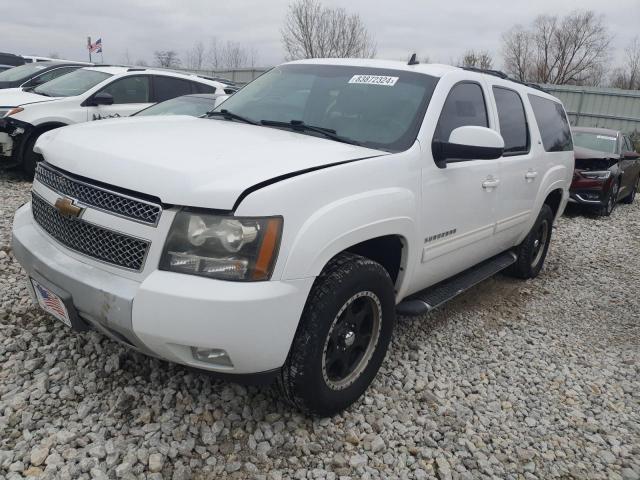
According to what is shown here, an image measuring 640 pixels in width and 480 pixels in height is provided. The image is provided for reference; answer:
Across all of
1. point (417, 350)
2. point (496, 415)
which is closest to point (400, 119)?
point (417, 350)

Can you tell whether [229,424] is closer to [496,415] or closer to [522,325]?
[496,415]

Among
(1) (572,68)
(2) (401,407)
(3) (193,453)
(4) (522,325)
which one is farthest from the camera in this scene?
(1) (572,68)

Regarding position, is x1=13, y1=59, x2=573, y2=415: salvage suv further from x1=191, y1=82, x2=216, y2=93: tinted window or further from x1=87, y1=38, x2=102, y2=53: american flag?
x1=87, y1=38, x2=102, y2=53: american flag

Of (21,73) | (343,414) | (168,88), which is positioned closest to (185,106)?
(168,88)

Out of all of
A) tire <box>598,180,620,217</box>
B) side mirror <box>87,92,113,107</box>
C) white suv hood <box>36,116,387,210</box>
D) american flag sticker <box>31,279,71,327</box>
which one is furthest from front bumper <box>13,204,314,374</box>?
tire <box>598,180,620,217</box>

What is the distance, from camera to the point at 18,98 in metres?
7.24

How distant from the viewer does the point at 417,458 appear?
2580 millimetres

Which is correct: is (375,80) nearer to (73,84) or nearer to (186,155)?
(186,155)

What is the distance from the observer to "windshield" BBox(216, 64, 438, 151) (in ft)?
10.1

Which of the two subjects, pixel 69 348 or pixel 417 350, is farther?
pixel 417 350

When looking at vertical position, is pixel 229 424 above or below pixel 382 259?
below

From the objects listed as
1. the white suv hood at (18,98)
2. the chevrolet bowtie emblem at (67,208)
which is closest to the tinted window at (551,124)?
the chevrolet bowtie emblem at (67,208)

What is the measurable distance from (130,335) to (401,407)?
157 cm

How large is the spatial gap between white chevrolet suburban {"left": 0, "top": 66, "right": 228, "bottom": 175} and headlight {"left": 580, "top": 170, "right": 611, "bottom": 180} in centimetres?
660
